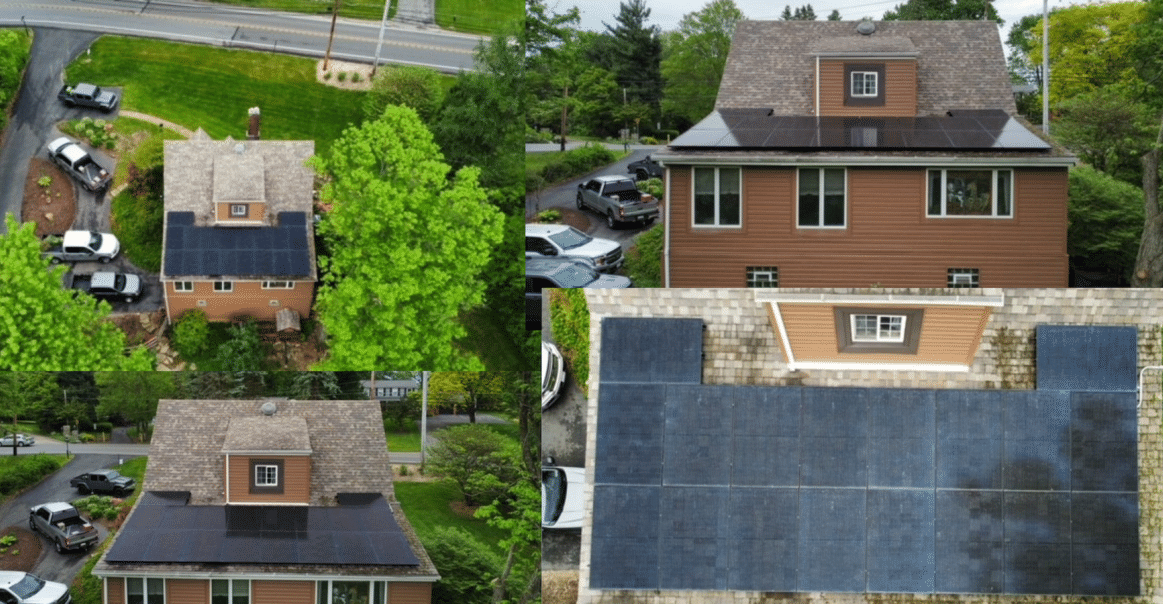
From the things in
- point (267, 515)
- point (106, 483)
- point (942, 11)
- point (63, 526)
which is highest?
point (942, 11)

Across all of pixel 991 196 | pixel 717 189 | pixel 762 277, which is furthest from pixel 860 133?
pixel 762 277

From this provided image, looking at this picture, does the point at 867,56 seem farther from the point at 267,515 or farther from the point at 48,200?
the point at 48,200

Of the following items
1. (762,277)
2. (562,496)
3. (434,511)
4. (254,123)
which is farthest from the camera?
(254,123)

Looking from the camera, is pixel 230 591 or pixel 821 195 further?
pixel 821 195

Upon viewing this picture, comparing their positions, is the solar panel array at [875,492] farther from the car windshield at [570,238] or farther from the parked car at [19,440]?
the parked car at [19,440]

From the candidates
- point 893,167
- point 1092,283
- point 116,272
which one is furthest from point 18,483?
point 1092,283

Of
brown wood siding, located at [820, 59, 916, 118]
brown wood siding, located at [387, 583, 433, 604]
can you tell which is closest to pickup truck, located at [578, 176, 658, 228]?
brown wood siding, located at [820, 59, 916, 118]

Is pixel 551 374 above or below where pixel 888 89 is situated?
below
